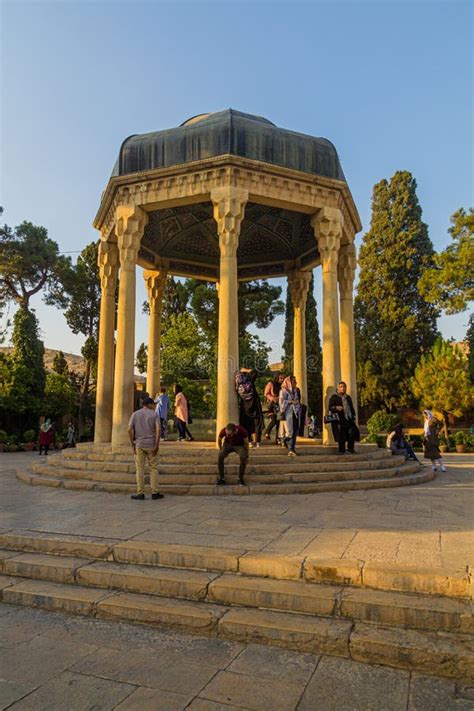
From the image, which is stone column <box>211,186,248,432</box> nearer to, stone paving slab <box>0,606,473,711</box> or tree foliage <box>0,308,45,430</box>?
stone paving slab <box>0,606,473,711</box>

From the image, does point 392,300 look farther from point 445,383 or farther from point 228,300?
point 228,300

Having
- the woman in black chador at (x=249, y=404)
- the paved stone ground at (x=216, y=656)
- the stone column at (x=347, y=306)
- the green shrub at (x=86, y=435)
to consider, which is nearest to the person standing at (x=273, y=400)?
the woman in black chador at (x=249, y=404)

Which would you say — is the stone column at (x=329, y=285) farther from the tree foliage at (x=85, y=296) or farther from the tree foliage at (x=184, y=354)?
the tree foliage at (x=85, y=296)

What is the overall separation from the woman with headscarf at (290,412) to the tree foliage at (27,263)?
25.3 meters

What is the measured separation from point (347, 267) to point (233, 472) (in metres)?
7.75

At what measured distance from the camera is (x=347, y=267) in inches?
564

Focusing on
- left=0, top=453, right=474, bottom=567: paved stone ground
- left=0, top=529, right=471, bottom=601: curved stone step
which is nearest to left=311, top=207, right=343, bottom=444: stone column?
left=0, top=453, right=474, bottom=567: paved stone ground

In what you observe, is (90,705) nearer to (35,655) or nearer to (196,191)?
(35,655)

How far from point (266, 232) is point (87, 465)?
32.1 feet

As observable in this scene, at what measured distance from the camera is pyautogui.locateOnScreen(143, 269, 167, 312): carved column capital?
56.1 feet

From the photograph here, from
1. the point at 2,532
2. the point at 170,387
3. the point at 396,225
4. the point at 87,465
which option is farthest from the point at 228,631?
the point at 396,225

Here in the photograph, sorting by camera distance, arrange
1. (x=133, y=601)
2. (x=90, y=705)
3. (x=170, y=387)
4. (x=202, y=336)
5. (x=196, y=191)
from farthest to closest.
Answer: (x=202, y=336) < (x=170, y=387) < (x=196, y=191) < (x=133, y=601) < (x=90, y=705)

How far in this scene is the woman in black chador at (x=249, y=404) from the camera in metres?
10.6

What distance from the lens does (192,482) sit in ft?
29.3
